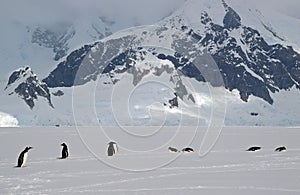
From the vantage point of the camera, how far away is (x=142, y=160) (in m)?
26.1

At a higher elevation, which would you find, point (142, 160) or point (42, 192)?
point (142, 160)

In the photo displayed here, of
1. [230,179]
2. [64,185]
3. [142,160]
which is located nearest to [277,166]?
[230,179]

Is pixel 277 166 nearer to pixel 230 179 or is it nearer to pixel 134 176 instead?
pixel 230 179

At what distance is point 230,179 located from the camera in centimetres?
1789

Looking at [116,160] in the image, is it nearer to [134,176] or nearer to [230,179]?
[134,176]

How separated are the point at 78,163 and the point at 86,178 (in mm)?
6347

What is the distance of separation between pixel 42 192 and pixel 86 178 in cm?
356

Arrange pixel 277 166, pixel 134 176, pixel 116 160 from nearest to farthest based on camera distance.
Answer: pixel 134 176 → pixel 277 166 → pixel 116 160

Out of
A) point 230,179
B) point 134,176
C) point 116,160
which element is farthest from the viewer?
point 116,160

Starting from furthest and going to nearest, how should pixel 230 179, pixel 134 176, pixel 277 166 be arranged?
pixel 277 166 < pixel 134 176 < pixel 230 179

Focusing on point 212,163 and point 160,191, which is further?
point 212,163

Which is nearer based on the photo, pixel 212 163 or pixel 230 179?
pixel 230 179

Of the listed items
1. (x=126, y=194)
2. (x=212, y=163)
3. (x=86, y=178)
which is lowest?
(x=126, y=194)

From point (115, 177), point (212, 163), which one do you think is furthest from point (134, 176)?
point (212, 163)
